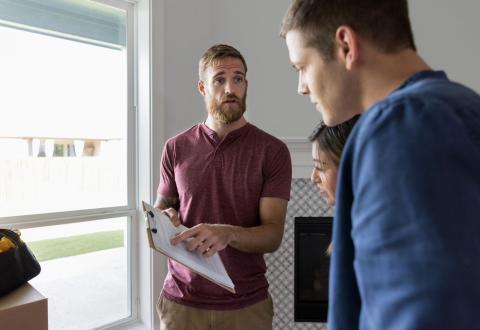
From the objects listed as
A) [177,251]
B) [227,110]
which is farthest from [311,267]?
[177,251]

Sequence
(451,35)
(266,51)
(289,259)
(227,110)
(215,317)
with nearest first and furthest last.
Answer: (215,317) < (227,110) < (451,35) < (289,259) < (266,51)

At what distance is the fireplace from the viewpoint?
2.46 metres

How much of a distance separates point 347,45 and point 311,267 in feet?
7.12

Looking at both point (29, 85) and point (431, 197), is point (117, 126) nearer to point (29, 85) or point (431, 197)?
point (29, 85)

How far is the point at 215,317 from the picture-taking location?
55.3 inches

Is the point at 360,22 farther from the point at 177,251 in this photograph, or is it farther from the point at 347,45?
the point at 177,251

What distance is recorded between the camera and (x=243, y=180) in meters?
1.46

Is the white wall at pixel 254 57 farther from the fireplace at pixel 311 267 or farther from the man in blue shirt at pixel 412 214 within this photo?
the man in blue shirt at pixel 412 214

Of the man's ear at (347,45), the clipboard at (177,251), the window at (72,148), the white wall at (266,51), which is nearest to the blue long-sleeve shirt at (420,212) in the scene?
the man's ear at (347,45)

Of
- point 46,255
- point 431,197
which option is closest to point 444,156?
point 431,197

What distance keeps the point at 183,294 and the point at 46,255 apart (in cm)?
100

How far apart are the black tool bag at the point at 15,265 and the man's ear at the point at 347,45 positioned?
1263mm

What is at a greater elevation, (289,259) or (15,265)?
(15,265)

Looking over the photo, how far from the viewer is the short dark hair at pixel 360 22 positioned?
1.72 feet
